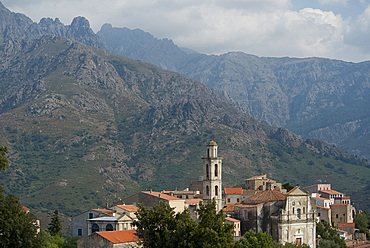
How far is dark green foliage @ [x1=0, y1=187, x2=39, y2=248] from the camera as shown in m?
66.3

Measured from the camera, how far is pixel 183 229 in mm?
67250

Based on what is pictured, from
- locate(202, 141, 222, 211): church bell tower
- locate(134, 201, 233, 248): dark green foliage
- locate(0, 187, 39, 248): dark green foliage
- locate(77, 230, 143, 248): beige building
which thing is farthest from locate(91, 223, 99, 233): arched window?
locate(0, 187, 39, 248): dark green foliage

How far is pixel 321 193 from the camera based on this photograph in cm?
15688

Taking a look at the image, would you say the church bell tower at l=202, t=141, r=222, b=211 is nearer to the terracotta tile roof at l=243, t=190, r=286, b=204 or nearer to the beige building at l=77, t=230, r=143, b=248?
the terracotta tile roof at l=243, t=190, r=286, b=204

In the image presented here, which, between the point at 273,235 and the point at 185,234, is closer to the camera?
the point at 185,234

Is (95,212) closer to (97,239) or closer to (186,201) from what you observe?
(186,201)

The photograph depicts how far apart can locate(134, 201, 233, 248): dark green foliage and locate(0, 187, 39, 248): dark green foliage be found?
38.9ft

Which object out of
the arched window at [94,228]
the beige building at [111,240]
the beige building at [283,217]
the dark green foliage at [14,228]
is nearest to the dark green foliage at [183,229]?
the dark green foliage at [14,228]

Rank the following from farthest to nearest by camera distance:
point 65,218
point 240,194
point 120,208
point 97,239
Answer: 1. point 65,218
2. point 240,194
3. point 120,208
4. point 97,239

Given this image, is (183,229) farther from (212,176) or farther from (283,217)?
(283,217)

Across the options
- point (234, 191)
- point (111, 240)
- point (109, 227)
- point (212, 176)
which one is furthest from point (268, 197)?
point (111, 240)

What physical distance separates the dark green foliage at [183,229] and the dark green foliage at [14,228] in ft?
38.9

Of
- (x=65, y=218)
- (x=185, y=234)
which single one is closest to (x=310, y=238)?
(x=185, y=234)

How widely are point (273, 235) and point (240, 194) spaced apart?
2830 centimetres
